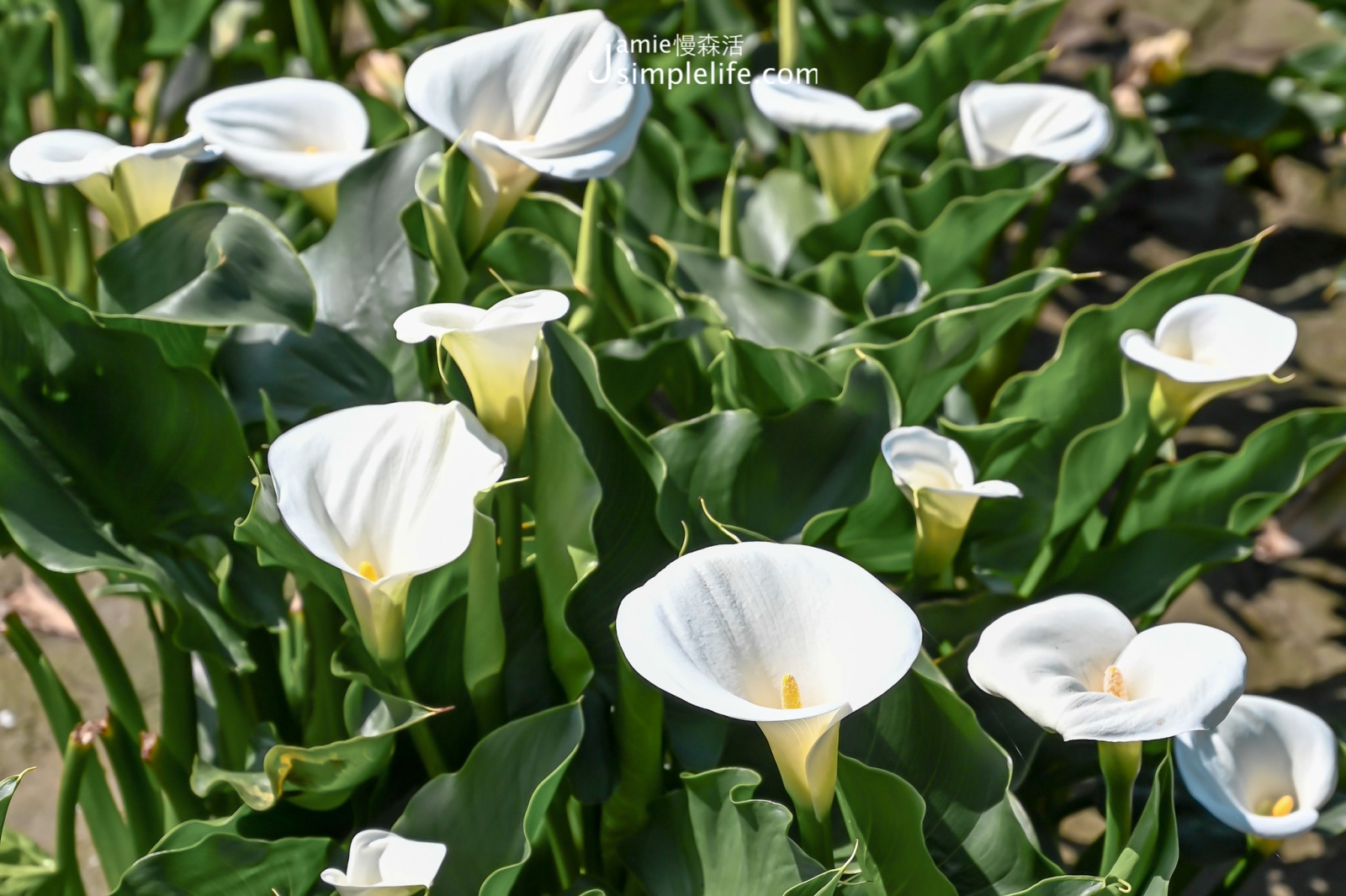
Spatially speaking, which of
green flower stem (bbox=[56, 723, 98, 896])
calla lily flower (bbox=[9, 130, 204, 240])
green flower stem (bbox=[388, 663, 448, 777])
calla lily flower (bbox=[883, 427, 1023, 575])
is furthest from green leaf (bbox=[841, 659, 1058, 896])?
calla lily flower (bbox=[9, 130, 204, 240])

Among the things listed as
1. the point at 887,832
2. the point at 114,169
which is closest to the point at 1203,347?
the point at 887,832

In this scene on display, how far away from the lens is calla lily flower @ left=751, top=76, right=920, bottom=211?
1.29 meters

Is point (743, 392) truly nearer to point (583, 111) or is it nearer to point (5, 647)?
point (583, 111)

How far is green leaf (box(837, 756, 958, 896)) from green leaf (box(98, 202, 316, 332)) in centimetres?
59

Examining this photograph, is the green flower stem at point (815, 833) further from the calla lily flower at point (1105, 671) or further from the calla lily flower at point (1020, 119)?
the calla lily flower at point (1020, 119)

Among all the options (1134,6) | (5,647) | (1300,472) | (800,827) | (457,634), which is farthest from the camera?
(1134,6)

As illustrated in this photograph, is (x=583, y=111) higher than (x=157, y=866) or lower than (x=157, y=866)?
higher

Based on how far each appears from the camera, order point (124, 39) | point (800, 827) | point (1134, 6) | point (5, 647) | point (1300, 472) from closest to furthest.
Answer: point (800, 827) → point (1300, 472) → point (5, 647) → point (124, 39) → point (1134, 6)

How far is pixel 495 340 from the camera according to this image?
0.78 metres

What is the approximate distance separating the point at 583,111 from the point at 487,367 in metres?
0.31

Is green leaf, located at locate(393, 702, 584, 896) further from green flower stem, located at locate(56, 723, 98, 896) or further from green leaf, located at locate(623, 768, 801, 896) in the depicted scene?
green flower stem, located at locate(56, 723, 98, 896)

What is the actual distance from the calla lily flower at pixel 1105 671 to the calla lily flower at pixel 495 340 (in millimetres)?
344

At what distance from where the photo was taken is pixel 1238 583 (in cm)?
168

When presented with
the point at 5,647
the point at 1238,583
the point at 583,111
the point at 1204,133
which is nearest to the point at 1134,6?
the point at 1204,133
